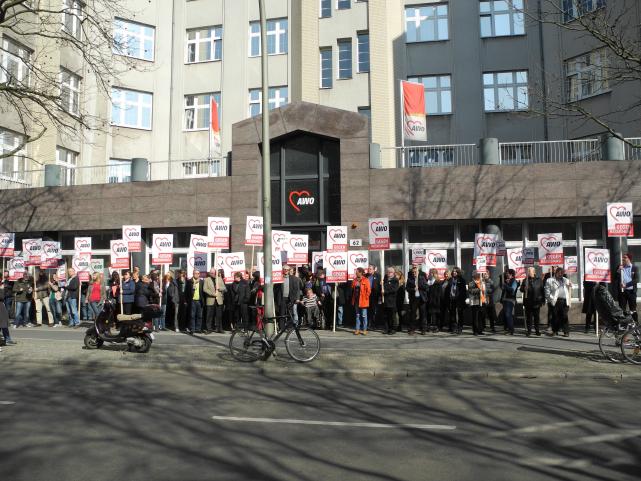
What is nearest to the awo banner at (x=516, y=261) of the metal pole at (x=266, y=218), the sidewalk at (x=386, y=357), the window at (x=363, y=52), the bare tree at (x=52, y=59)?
the sidewalk at (x=386, y=357)

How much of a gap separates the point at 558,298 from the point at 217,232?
32.5 ft

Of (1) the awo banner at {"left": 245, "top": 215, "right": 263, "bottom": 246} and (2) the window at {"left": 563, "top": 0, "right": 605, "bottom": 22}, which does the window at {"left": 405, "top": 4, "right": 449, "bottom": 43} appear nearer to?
(2) the window at {"left": 563, "top": 0, "right": 605, "bottom": 22}

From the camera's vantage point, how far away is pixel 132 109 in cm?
3070

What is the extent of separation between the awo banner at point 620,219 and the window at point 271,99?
17.8m

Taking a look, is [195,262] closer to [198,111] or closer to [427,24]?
[198,111]

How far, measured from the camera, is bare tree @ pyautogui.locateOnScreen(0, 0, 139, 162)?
52.4 ft

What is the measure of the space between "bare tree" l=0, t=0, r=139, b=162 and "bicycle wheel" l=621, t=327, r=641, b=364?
1328 cm

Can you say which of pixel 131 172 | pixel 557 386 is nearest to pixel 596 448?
pixel 557 386

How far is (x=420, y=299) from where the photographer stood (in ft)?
55.3

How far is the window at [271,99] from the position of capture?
97.2 ft

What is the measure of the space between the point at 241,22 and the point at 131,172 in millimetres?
11366

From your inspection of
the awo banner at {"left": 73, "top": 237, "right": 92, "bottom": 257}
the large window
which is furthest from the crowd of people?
the large window

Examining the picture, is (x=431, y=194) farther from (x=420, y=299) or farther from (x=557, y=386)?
(x=557, y=386)

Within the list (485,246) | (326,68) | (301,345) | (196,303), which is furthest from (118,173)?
(301,345)
